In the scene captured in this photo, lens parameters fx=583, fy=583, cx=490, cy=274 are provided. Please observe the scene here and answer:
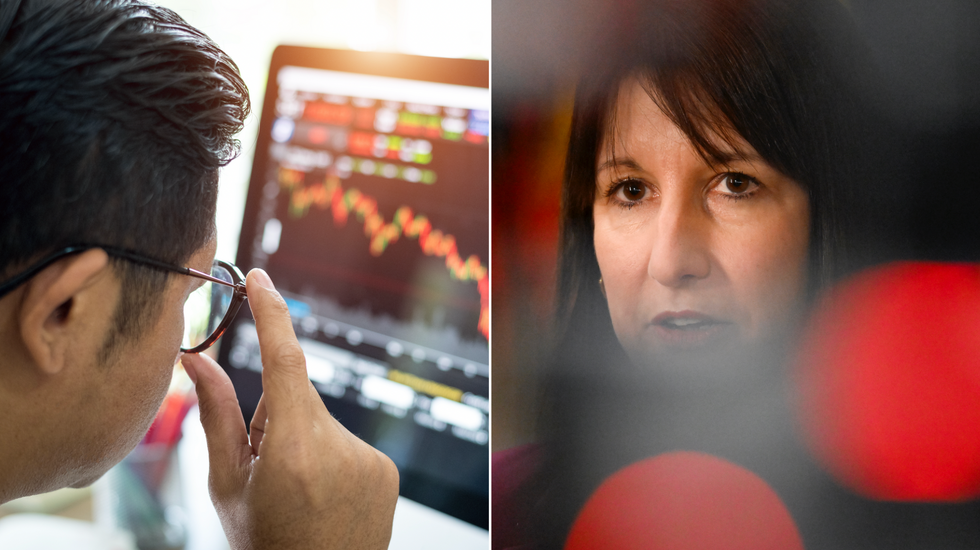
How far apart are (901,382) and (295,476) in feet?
1.62

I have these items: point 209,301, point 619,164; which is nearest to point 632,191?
point 619,164

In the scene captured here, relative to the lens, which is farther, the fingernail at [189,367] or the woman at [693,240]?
the fingernail at [189,367]

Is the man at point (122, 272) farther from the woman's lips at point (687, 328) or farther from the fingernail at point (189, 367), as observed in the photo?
the woman's lips at point (687, 328)

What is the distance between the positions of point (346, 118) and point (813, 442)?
0.67 meters

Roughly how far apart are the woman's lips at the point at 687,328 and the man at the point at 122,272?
293 millimetres

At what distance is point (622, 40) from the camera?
1.71 feet

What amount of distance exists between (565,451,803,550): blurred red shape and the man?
8.0 inches

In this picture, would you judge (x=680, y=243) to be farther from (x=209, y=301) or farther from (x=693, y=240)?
(x=209, y=301)

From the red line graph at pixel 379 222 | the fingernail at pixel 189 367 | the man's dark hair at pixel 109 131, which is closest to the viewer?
the man's dark hair at pixel 109 131

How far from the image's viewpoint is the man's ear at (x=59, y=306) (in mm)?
429

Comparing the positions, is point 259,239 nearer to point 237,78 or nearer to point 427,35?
point 237,78

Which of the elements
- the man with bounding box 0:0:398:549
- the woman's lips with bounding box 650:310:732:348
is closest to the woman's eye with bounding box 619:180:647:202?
the woman's lips with bounding box 650:310:732:348

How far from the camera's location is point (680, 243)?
0.49 meters

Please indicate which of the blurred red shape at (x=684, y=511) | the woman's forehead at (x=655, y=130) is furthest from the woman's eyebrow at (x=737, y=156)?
the blurred red shape at (x=684, y=511)
